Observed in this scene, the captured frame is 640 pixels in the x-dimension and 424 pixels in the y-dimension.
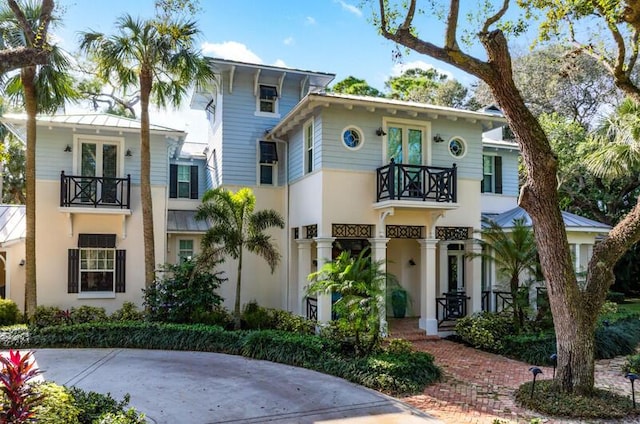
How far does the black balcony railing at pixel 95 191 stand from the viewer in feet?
45.0

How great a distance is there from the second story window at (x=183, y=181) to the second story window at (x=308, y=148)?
6.27 m

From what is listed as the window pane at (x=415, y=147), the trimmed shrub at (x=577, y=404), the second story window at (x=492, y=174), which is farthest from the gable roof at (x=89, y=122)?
the trimmed shrub at (x=577, y=404)

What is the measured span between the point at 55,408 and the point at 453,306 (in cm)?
1132

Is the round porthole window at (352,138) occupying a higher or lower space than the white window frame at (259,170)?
higher

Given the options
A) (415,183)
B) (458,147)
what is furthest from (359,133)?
(458,147)

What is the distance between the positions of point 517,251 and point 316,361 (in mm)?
6393

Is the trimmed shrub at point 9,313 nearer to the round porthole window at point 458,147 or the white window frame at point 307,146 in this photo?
the white window frame at point 307,146

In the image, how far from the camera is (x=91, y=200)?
1385 cm

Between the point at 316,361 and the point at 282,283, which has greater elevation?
the point at 282,283

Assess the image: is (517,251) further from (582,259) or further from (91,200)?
(91,200)

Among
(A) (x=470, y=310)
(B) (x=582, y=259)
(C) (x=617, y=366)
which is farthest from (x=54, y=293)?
(B) (x=582, y=259)

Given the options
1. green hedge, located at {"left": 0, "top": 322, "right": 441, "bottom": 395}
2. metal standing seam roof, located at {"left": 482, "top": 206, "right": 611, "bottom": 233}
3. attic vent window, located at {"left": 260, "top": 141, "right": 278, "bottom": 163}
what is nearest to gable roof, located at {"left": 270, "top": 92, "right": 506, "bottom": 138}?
attic vent window, located at {"left": 260, "top": 141, "right": 278, "bottom": 163}

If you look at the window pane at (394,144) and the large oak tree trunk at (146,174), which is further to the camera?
the window pane at (394,144)

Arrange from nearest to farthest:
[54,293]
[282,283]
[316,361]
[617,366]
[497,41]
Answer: [497,41] < [316,361] < [617,366] < [54,293] < [282,283]
